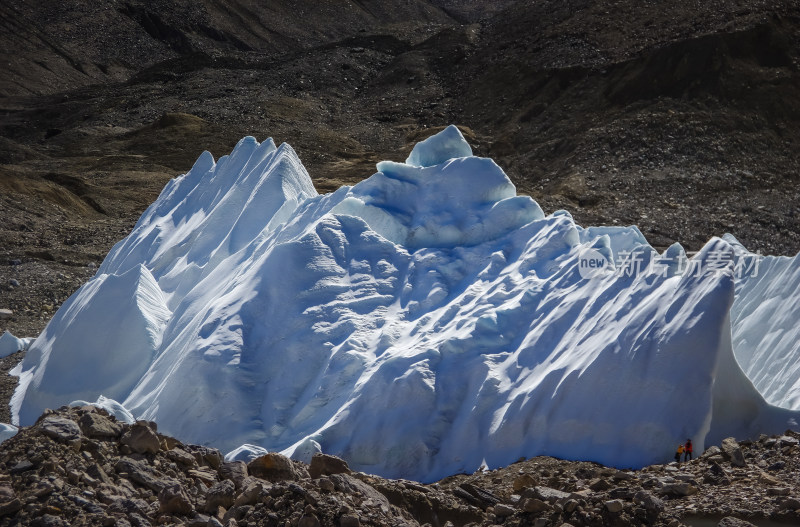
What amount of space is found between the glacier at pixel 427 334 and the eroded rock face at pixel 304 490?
95 centimetres

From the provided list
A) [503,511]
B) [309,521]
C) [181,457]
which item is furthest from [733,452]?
[181,457]

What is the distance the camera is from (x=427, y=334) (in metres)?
11.3

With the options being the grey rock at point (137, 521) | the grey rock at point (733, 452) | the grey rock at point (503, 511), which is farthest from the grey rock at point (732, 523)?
the grey rock at point (137, 521)

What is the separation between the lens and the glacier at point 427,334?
941cm

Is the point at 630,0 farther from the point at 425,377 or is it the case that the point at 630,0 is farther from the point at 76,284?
the point at 425,377

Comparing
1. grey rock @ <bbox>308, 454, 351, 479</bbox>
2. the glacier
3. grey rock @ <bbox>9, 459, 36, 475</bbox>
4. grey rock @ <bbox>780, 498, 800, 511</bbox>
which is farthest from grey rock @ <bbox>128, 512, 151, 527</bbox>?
grey rock @ <bbox>780, 498, 800, 511</bbox>

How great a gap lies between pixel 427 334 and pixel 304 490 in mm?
4729

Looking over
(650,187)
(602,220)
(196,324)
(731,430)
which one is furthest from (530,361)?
(650,187)

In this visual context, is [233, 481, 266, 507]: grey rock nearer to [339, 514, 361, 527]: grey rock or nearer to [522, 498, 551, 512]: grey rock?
[339, 514, 361, 527]: grey rock

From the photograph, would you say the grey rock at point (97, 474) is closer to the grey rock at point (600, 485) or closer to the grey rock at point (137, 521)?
the grey rock at point (137, 521)

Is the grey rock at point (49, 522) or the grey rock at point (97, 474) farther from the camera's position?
the grey rock at point (97, 474)

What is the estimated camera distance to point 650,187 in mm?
26859

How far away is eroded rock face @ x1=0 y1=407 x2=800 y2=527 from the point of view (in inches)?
259

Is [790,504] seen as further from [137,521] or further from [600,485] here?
[137,521]
